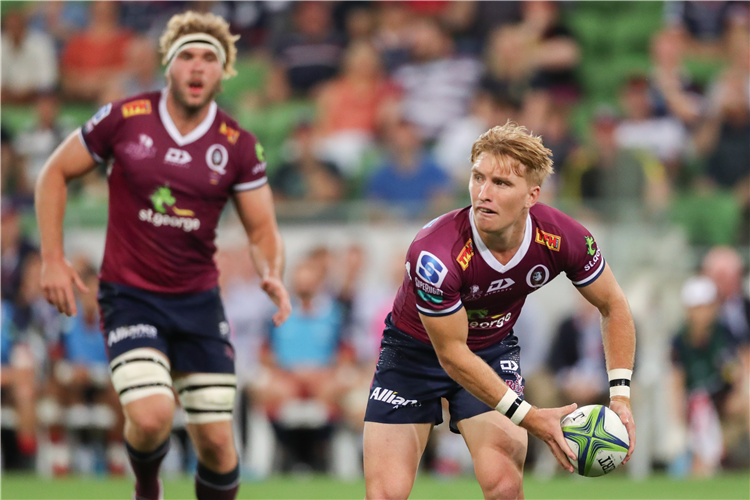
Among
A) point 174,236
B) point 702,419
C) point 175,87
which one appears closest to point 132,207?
point 174,236

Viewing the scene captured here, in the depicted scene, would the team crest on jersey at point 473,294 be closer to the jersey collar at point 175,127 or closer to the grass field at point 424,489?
the jersey collar at point 175,127

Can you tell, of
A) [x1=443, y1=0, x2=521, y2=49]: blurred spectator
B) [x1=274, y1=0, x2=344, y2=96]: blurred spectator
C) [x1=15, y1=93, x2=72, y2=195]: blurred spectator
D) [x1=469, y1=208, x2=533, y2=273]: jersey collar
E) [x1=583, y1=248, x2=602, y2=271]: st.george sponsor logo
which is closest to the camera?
[x1=469, y1=208, x2=533, y2=273]: jersey collar

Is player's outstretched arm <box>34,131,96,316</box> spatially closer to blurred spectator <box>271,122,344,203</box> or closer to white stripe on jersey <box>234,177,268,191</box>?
white stripe on jersey <box>234,177,268,191</box>

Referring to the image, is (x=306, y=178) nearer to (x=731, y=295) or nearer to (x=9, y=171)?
(x=9, y=171)

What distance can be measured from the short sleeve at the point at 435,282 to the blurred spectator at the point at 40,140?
8029 millimetres

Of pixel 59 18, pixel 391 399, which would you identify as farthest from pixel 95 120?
pixel 59 18

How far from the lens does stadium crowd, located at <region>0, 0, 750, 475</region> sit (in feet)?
33.3

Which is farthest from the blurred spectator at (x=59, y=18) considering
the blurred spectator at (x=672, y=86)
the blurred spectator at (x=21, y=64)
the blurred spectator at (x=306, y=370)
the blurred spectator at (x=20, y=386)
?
the blurred spectator at (x=672, y=86)

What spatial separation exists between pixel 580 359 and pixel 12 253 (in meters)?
5.83

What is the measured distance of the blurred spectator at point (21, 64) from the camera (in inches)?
546

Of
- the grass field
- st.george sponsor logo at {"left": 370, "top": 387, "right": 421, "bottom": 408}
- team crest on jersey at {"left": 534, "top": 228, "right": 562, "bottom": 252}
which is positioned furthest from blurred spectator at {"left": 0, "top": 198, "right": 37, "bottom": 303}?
team crest on jersey at {"left": 534, "top": 228, "right": 562, "bottom": 252}

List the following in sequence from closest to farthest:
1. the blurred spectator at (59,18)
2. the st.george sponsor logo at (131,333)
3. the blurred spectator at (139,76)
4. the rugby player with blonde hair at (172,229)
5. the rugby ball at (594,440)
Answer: the rugby ball at (594,440) < the st.george sponsor logo at (131,333) < the rugby player with blonde hair at (172,229) < the blurred spectator at (139,76) < the blurred spectator at (59,18)

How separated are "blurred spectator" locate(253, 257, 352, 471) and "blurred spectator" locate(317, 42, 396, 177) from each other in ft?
9.22

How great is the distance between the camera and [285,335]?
33.8 feet
